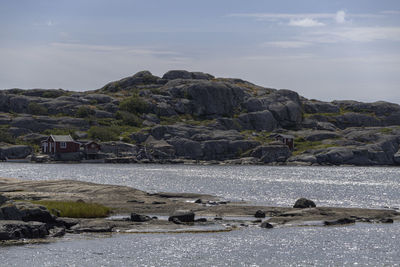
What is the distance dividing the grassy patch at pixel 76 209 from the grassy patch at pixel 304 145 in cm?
12909

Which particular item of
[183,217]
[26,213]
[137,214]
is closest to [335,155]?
[183,217]

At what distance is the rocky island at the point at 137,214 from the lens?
52.8 metres

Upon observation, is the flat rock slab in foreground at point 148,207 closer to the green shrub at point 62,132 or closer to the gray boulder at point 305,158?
the gray boulder at point 305,158

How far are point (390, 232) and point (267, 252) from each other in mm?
16370

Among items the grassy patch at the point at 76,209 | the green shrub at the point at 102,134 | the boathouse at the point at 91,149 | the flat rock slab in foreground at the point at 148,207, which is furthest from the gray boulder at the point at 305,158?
the grassy patch at the point at 76,209

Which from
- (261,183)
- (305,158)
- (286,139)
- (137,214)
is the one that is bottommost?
(261,183)

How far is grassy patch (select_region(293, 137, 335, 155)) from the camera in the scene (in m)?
186

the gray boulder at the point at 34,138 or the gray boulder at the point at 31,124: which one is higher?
the gray boulder at the point at 31,124

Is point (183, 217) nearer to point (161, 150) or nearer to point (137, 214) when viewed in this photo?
point (137, 214)

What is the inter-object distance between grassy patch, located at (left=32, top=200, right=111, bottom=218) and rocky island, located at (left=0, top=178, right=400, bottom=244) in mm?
1239

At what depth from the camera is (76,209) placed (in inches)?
2391

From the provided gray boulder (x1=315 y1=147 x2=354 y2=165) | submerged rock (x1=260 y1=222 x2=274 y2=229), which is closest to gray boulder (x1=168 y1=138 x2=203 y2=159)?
gray boulder (x1=315 y1=147 x2=354 y2=165)

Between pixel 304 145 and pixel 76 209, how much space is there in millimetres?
139777

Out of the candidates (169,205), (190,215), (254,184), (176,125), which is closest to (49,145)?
(176,125)
